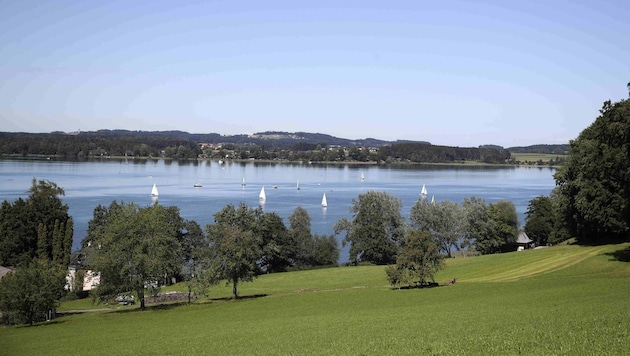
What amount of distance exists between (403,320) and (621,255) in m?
25.3

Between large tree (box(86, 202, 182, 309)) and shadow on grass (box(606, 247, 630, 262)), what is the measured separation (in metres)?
31.7

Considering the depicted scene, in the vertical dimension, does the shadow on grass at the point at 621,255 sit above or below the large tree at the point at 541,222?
above

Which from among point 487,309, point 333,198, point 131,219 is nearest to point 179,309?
point 131,219

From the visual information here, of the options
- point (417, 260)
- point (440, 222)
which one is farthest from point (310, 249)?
point (417, 260)

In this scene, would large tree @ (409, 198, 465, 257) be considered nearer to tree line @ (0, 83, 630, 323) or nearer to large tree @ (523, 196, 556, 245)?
tree line @ (0, 83, 630, 323)

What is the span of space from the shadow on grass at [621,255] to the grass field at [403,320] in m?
0.19

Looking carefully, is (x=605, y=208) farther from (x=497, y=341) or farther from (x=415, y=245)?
(x=497, y=341)

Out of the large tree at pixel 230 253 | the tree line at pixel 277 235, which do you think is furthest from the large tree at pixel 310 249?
the large tree at pixel 230 253

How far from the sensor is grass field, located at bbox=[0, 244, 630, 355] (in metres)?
18.1

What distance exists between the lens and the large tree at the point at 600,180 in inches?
1582

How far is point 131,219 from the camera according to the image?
41.9m

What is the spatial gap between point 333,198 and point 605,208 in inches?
4051

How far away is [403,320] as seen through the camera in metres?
25.2

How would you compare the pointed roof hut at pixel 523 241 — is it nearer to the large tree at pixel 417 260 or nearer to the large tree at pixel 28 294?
the large tree at pixel 417 260
